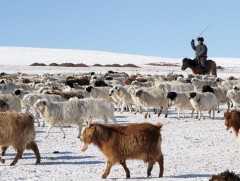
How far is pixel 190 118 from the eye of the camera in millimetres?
19344

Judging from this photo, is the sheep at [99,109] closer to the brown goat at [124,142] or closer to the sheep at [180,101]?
the sheep at [180,101]

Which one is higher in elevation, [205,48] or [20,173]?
[205,48]

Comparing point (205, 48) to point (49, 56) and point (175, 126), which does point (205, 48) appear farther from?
point (49, 56)

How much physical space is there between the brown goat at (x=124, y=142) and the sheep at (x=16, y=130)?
6.06 ft

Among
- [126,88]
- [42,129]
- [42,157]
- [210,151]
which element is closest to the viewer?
[42,157]

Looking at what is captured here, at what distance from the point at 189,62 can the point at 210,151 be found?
16060 mm

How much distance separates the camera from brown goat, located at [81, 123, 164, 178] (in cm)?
929

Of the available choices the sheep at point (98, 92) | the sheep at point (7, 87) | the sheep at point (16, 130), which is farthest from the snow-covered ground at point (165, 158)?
the sheep at point (7, 87)

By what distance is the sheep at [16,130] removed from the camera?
34.8 ft

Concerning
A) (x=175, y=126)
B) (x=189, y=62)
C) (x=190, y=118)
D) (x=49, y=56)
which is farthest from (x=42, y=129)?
(x=49, y=56)

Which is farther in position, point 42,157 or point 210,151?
point 210,151

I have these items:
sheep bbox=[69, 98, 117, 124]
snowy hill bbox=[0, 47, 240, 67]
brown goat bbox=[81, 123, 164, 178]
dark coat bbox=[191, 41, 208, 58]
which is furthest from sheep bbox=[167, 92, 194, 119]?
snowy hill bbox=[0, 47, 240, 67]

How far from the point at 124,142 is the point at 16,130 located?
94.5 inches

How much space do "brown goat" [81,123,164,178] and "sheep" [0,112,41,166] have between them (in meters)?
1.85
